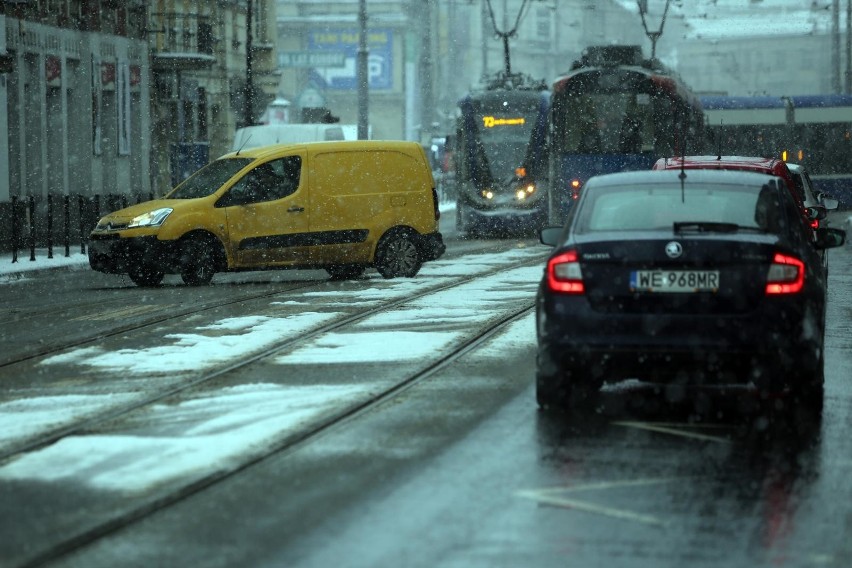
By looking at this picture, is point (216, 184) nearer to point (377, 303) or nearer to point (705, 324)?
point (377, 303)

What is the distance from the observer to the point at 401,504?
6.99 m

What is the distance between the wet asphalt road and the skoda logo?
867mm

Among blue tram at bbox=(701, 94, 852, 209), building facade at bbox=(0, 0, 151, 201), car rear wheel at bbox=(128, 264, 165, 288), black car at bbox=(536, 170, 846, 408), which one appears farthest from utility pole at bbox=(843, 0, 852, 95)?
black car at bbox=(536, 170, 846, 408)

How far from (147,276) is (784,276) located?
13.3 meters

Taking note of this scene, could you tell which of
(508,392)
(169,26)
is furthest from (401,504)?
(169,26)

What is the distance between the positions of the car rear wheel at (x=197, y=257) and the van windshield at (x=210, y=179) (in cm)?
65

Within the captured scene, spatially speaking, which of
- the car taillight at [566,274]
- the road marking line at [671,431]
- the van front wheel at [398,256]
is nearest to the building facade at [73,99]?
the van front wheel at [398,256]

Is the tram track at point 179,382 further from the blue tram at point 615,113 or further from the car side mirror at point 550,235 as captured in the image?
the blue tram at point 615,113

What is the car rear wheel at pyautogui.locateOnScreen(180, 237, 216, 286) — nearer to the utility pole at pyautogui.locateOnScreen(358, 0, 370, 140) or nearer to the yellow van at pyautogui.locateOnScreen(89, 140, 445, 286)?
the yellow van at pyautogui.locateOnScreen(89, 140, 445, 286)

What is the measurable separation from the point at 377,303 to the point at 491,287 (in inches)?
112

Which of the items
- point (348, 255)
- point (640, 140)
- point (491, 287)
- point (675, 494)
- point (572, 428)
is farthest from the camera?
point (640, 140)

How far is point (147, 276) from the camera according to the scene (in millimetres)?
21422

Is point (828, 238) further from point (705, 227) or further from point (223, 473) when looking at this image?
point (223, 473)

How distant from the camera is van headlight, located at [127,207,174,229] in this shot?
68.3 ft
